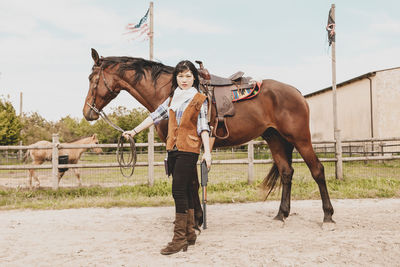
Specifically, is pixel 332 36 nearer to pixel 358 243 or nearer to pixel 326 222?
pixel 326 222

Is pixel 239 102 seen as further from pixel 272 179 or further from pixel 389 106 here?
pixel 389 106

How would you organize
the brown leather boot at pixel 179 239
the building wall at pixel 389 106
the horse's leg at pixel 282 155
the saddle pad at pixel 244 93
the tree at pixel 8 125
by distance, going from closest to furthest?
the brown leather boot at pixel 179 239
the saddle pad at pixel 244 93
the horse's leg at pixel 282 155
the building wall at pixel 389 106
the tree at pixel 8 125

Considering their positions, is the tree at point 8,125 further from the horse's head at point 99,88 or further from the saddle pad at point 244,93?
the saddle pad at point 244,93

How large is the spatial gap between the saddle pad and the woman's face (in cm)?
90

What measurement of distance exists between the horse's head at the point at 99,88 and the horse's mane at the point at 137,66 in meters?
0.08

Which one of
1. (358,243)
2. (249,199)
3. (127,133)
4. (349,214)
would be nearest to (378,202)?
(349,214)

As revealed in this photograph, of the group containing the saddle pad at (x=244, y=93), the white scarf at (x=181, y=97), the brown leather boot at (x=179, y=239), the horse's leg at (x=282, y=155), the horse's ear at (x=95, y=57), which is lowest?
the brown leather boot at (x=179, y=239)

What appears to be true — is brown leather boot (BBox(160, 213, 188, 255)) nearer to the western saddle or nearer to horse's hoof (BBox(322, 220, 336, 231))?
the western saddle

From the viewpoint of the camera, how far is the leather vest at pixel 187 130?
298cm

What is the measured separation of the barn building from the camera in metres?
16.3

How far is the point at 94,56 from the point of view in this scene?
409cm

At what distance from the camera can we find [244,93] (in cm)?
391

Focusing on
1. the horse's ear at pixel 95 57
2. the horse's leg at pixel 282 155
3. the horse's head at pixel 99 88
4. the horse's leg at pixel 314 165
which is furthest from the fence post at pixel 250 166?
the horse's ear at pixel 95 57

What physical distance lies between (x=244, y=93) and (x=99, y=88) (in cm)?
187
